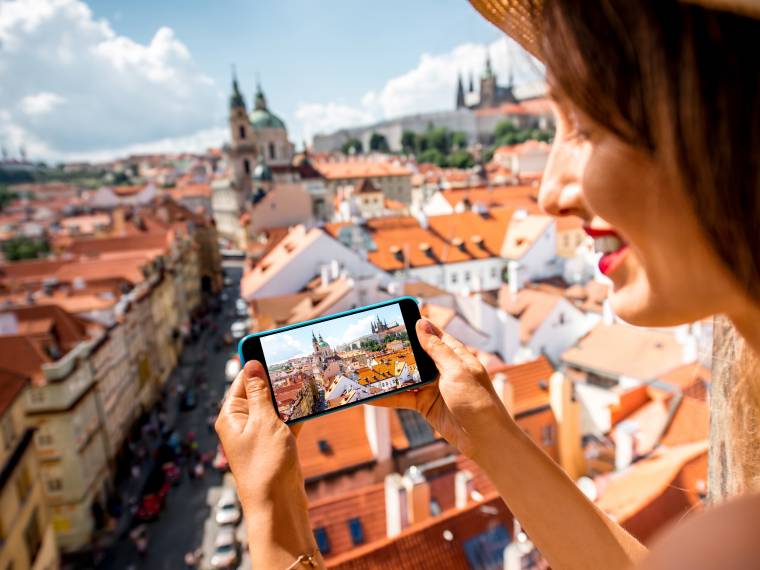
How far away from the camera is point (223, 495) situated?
1886cm

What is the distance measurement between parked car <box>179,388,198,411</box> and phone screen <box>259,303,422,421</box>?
83.7 ft

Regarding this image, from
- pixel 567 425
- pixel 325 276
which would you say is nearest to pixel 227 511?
pixel 325 276

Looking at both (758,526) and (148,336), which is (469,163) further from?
(758,526)

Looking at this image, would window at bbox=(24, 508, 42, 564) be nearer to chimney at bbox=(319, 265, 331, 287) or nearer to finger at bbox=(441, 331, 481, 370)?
chimney at bbox=(319, 265, 331, 287)

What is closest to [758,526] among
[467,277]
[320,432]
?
[320,432]

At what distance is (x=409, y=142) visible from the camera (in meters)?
100

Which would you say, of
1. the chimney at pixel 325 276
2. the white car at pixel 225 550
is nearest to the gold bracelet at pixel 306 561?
the white car at pixel 225 550

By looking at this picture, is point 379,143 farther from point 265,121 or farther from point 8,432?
point 8,432

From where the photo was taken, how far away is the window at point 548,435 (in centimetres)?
1338

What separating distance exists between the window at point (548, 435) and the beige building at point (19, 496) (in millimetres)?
11652

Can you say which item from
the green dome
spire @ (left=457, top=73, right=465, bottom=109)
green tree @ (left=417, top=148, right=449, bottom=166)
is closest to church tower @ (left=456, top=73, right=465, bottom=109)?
spire @ (left=457, top=73, right=465, bottom=109)

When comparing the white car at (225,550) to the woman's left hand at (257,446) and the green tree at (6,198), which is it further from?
the green tree at (6,198)

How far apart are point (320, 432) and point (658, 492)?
6.71 m

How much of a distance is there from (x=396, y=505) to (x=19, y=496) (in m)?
8.50
